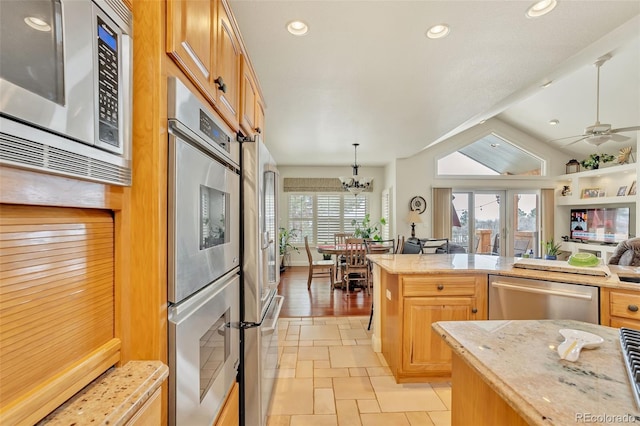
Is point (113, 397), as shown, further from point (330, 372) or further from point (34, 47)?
point (330, 372)

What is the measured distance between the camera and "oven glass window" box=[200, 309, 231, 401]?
102 centimetres

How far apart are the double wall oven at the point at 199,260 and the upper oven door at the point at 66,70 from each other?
0.16 m

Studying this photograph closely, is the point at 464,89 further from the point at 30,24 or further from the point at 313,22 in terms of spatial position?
the point at 30,24

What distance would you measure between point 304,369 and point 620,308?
223cm

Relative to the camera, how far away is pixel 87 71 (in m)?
0.57

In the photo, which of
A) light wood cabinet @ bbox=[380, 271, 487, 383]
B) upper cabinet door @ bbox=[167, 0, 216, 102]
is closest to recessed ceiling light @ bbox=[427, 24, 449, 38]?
upper cabinet door @ bbox=[167, 0, 216, 102]

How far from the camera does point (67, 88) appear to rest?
52 centimetres

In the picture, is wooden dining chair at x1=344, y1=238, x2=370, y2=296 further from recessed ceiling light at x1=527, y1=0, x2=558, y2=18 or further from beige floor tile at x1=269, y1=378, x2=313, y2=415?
recessed ceiling light at x1=527, y1=0, x2=558, y2=18

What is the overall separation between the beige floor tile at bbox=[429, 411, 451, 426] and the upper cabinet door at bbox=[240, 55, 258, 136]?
2161mm

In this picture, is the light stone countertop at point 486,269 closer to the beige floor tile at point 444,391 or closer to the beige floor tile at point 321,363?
the beige floor tile at point 444,391

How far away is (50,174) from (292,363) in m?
2.55

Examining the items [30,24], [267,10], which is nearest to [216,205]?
[30,24]

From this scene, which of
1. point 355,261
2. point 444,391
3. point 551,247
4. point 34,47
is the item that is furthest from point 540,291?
point 551,247

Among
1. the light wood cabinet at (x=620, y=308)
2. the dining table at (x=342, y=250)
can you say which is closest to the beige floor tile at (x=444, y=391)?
the light wood cabinet at (x=620, y=308)
